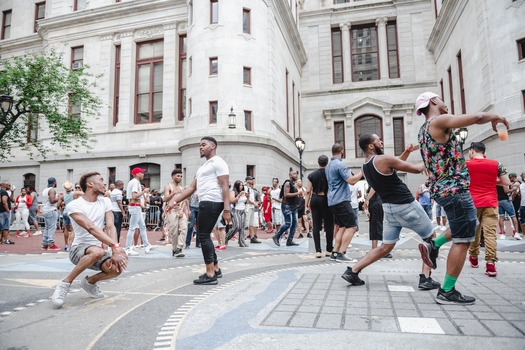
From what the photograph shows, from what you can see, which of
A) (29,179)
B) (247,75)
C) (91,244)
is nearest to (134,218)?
(91,244)

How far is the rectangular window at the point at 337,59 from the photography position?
105 feet

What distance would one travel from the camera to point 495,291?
14.1 ft

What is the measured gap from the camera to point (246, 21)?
70.0 ft

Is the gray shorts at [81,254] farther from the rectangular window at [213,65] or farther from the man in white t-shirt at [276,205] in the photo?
the rectangular window at [213,65]

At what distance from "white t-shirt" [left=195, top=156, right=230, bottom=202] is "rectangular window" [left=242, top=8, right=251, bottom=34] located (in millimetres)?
17644

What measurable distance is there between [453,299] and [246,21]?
20.5 m

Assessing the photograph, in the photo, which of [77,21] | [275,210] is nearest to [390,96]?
[275,210]

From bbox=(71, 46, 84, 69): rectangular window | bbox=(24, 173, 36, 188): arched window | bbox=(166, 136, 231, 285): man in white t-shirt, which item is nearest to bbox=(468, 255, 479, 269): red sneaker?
bbox=(166, 136, 231, 285): man in white t-shirt

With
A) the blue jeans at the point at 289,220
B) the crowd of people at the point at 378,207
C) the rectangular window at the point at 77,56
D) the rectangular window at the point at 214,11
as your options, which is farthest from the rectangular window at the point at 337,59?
the crowd of people at the point at 378,207

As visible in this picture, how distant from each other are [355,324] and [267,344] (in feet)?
2.87

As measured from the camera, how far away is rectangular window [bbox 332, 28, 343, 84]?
32.0 meters

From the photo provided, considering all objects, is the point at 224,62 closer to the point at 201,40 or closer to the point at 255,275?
the point at 201,40

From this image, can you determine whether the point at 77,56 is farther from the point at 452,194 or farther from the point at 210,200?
the point at 452,194

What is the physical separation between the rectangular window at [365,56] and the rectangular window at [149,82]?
16.4 meters
